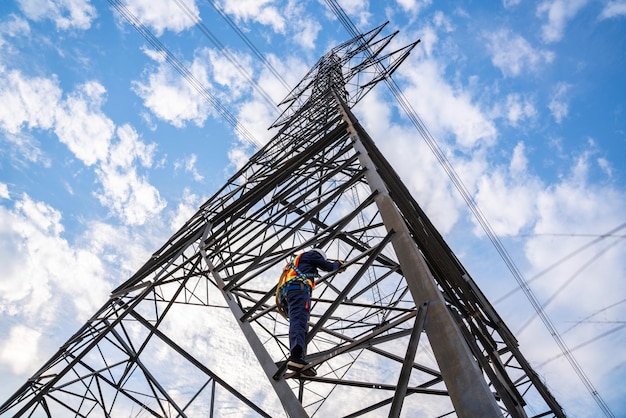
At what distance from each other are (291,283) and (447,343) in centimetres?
197

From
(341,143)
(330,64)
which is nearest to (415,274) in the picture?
(341,143)

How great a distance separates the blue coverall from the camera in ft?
12.6

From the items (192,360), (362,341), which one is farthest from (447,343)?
(192,360)

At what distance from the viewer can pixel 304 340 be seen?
3.87m

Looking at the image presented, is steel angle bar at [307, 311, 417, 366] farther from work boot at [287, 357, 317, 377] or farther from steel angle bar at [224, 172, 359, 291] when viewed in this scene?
steel angle bar at [224, 172, 359, 291]

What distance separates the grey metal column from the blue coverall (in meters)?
0.97

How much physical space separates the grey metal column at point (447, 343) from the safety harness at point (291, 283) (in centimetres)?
108

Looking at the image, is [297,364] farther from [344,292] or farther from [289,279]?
[289,279]

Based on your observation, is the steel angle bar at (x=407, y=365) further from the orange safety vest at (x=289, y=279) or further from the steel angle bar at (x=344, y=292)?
the orange safety vest at (x=289, y=279)

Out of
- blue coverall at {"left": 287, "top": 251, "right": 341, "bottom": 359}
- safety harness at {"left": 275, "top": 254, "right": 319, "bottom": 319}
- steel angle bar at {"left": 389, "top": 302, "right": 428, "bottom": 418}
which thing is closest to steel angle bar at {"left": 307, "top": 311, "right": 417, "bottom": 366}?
blue coverall at {"left": 287, "top": 251, "right": 341, "bottom": 359}

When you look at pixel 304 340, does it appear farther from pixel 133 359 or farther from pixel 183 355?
pixel 133 359

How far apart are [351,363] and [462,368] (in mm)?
3628

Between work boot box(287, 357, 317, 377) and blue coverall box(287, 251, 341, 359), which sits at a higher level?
blue coverall box(287, 251, 341, 359)

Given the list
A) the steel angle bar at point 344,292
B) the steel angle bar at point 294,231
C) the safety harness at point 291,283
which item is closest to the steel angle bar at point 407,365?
the steel angle bar at point 344,292
